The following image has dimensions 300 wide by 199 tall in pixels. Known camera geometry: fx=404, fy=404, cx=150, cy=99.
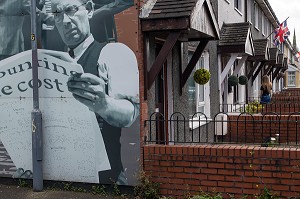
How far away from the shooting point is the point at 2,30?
6.63 meters

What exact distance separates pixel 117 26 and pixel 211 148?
2218 millimetres

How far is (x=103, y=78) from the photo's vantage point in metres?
6.02

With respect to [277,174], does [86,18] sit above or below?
above

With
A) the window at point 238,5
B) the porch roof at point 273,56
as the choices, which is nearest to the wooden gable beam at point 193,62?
the window at point 238,5

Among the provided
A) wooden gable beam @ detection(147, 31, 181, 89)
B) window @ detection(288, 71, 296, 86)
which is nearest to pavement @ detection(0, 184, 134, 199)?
wooden gable beam @ detection(147, 31, 181, 89)

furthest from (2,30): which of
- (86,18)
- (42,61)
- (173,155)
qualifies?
(173,155)

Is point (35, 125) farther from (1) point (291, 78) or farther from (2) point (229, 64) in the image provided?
(1) point (291, 78)

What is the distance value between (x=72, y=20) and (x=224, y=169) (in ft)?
10.3

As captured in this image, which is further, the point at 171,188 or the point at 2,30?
the point at 2,30

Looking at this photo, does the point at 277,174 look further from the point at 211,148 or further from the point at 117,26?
the point at 117,26

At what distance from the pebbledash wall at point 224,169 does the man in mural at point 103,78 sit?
0.55 meters

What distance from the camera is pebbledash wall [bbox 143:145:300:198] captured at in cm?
514

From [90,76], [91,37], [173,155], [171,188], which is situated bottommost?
[171,188]

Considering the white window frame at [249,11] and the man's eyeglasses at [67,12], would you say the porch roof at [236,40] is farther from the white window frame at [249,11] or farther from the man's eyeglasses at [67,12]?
the man's eyeglasses at [67,12]
